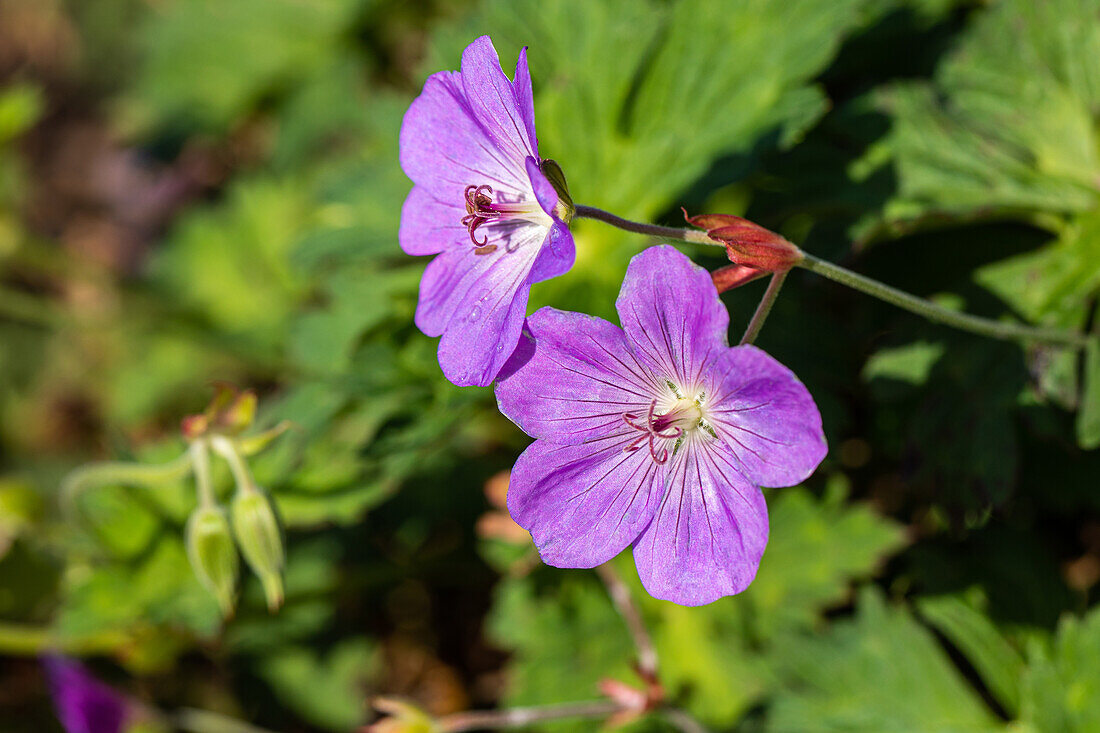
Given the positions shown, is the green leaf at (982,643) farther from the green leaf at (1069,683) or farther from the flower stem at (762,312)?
the flower stem at (762,312)

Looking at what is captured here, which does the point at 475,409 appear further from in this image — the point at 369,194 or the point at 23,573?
the point at 23,573

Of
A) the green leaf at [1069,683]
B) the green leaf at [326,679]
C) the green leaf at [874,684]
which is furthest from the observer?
the green leaf at [326,679]

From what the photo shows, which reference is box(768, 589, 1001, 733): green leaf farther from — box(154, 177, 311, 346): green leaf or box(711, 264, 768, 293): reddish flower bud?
box(154, 177, 311, 346): green leaf

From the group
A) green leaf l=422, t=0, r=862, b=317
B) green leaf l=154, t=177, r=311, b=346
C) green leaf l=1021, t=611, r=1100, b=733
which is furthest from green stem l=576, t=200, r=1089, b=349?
green leaf l=154, t=177, r=311, b=346

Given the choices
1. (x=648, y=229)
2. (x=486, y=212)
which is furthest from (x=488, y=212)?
(x=648, y=229)

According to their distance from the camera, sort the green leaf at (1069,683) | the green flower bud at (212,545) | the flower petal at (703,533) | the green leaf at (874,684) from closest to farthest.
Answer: the flower petal at (703,533) → the green leaf at (1069,683) → the green flower bud at (212,545) → the green leaf at (874,684)

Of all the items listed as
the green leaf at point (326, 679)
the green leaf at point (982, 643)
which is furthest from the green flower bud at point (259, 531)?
the green leaf at point (982, 643)

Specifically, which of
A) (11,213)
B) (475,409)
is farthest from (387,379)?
(11,213)
